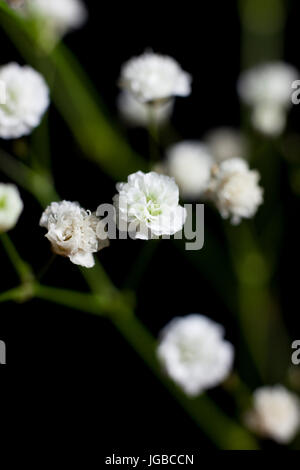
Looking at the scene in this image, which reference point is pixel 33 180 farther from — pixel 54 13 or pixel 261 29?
pixel 261 29

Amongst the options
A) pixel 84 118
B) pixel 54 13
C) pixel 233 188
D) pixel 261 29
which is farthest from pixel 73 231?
pixel 261 29

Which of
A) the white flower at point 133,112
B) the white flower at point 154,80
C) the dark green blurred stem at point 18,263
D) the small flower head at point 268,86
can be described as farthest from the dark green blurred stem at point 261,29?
the dark green blurred stem at point 18,263

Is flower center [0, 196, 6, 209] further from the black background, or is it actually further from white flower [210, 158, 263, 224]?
the black background

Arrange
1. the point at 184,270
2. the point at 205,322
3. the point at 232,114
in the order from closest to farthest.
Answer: the point at 205,322, the point at 184,270, the point at 232,114

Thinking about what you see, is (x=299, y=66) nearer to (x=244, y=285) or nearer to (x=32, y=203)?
(x=244, y=285)
